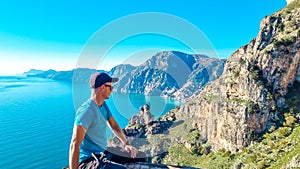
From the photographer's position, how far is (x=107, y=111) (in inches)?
160

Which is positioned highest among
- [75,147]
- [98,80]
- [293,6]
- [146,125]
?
[293,6]

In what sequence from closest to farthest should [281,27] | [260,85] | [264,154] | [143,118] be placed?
1. [264,154]
2. [260,85]
3. [281,27]
4. [143,118]

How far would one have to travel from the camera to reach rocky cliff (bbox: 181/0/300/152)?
4106 centimetres

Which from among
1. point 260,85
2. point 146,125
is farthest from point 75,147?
point 146,125

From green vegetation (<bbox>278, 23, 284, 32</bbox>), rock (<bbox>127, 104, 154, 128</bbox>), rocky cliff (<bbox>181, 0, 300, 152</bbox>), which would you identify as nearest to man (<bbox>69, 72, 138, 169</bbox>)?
rocky cliff (<bbox>181, 0, 300, 152</bbox>)

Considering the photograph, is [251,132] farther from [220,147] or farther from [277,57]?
[277,57]

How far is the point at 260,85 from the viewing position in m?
42.2

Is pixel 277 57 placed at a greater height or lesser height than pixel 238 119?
greater

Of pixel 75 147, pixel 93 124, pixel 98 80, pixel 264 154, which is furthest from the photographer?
pixel 264 154

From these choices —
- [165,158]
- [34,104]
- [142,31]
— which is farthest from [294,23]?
[34,104]

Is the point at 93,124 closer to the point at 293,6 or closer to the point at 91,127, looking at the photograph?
the point at 91,127

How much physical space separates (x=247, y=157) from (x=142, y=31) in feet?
104

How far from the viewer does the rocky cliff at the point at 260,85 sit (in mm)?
41062

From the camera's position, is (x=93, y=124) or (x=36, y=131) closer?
(x=93, y=124)
